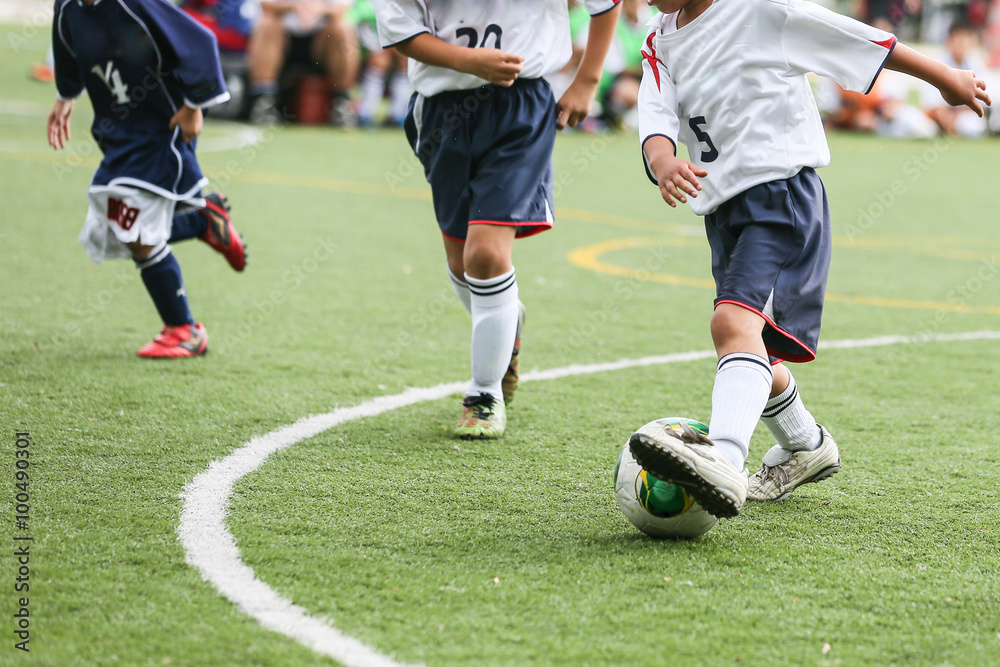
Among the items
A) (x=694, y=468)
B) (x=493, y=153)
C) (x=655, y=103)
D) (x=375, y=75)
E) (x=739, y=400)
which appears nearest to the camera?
(x=694, y=468)

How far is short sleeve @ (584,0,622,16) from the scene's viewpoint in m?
3.78

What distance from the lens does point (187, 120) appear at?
14.9ft

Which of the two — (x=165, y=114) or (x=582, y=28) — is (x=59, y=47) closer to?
(x=165, y=114)

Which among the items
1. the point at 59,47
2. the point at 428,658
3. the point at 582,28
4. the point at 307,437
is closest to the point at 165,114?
the point at 59,47

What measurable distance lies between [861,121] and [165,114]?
1479 centimetres

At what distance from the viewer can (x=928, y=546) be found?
2.72m

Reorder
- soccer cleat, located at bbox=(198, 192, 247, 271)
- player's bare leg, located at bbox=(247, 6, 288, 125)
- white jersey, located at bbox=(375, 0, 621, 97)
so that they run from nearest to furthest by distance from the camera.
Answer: white jersey, located at bbox=(375, 0, 621, 97), soccer cleat, located at bbox=(198, 192, 247, 271), player's bare leg, located at bbox=(247, 6, 288, 125)

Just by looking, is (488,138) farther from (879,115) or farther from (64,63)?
(879,115)

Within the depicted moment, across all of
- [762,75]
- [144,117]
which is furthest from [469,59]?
[144,117]

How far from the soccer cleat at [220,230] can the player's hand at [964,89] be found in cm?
317

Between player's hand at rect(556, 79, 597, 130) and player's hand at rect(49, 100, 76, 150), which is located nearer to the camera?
player's hand at rect(556, 79, 597, 130)

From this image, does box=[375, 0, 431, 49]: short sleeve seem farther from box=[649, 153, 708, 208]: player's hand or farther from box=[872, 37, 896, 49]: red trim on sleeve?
box=[872, 37, 896, 49]: red trim on sleeve

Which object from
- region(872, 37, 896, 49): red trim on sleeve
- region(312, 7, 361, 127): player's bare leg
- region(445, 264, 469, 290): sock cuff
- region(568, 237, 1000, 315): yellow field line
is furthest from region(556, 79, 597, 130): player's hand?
region(312, 7, 361, 127): player's bare leg

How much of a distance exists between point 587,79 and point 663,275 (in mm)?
3031
